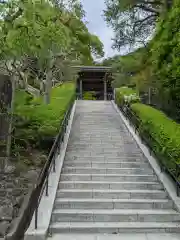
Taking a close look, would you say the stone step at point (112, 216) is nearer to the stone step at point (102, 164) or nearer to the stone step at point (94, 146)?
the stone step at point (102, 164)

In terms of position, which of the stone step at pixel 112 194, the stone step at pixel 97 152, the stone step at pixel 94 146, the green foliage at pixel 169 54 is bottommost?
the stone step at pixel 112 194

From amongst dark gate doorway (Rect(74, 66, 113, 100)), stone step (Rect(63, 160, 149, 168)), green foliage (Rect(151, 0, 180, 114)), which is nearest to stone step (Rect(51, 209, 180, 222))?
stone step (Rect(63, 160, 149, 168))

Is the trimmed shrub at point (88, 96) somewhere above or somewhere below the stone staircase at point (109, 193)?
above

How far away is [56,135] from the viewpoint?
29.0ft

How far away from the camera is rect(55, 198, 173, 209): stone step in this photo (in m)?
6.36

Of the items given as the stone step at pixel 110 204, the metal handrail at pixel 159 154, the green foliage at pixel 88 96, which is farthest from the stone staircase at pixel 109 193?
the green foliage at pixel 88 96

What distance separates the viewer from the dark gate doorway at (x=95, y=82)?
25.1m

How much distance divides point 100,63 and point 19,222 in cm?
2840

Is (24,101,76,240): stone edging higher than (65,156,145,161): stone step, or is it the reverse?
(65,156,145,161): stone step

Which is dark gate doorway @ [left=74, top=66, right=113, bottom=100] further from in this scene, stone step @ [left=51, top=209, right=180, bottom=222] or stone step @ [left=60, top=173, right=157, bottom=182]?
stone step @ [left=51, top=209, right=180, bottom=222]

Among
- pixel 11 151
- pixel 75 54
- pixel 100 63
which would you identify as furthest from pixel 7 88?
pixel 100 63

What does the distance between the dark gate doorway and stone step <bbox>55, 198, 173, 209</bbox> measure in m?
18.9

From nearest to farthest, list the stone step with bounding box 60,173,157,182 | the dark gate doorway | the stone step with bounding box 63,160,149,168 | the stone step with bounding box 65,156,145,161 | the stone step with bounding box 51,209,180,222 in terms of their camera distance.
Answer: the stone step with bounding box 51,209,180,222 < the stone step with bounding box 60,173,157,182 < the stone step with bounding box 63,160,149,168 < the stone step with bounding box 65,156,145,161 < the dark gate doorway

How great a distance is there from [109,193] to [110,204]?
16.0 inches
